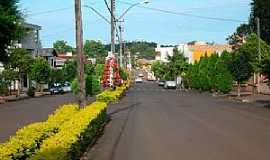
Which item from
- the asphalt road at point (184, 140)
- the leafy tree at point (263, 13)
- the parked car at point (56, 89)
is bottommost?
the parked car at point (56, 89)

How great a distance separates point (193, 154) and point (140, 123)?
11.2m

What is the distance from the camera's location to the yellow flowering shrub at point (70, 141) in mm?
10250

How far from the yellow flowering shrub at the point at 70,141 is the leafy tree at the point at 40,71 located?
64375 mm

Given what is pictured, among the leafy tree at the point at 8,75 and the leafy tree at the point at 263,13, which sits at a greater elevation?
the leafy tree at the point at 263,13

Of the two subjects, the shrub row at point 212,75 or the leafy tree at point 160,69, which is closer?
the shrub row at point 212,75

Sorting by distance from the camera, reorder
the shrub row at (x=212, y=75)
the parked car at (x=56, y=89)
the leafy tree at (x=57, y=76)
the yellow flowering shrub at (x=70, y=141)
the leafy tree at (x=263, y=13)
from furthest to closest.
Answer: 1. the leafy tree at (x=57, y=76)
2. the parked car at (x=56, y=89)
3. the leafy tree at (x=263, y=13)
4. the shrub row at (x=212, y=75)
5. the yellow flowering shrub at (x=70, y=141)

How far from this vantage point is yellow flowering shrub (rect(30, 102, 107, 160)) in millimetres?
10250

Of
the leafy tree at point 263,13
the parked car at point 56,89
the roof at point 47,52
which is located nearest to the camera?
the leafy tree at point 263,13

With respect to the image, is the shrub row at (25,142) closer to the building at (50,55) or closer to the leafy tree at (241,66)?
the leafy tree at (241,66)

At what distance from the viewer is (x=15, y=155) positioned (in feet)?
33.4

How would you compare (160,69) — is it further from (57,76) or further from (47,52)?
(57,76)

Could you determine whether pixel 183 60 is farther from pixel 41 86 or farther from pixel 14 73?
pixel 14 73

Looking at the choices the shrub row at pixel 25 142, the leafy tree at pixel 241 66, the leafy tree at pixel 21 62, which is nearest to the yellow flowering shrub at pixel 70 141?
the shrub row at pixel 25 142

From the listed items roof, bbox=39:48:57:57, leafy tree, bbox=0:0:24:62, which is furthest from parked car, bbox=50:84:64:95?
leafy tree, bbox=0:0:24:62
